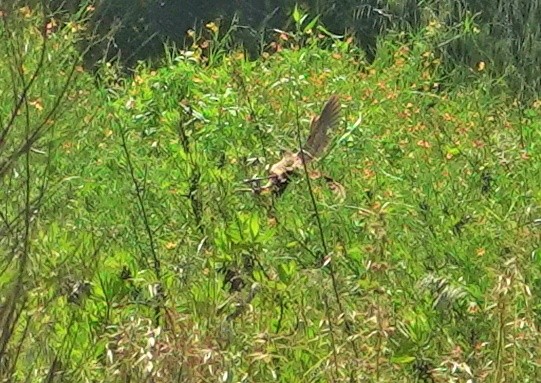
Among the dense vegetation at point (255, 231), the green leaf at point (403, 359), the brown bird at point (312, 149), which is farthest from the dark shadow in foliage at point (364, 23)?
the green leaf at point (403, 359)

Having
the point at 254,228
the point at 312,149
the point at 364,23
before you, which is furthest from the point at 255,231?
the point at 364,23

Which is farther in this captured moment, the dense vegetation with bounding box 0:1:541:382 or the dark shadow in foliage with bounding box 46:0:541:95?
the dark shadow in foliage with bounding box 46:0:541:95

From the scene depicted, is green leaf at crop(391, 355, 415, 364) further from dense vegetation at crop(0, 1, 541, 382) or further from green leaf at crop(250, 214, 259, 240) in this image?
green leaf at crop(250, 214, 259, 240)

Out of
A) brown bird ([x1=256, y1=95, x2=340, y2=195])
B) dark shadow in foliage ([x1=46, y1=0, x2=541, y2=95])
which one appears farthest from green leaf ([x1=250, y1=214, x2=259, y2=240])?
dark shadow in foliage ([x1=46, y1=0, x2=541, y2=95])

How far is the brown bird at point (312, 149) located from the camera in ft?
10.5

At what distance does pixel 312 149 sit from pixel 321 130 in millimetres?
71

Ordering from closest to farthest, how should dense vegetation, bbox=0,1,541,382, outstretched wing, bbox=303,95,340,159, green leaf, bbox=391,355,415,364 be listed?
1. dense vegetation, bbox=0,1,541,382
2. green leaf, bbox=391,355,415,364
3. outstretched wing, bbox=303,95,340,159

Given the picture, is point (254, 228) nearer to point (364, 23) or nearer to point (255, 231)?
point (255, 231)

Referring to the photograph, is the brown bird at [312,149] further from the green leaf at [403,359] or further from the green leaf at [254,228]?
the green leaf at [403,359]

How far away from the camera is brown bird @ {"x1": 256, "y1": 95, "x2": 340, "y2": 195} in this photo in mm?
3203

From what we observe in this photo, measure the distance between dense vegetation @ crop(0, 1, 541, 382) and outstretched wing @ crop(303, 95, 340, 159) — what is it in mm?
171

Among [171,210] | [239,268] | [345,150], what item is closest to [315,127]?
[239,268]

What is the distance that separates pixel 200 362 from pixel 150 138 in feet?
10.3

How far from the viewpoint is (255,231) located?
9.04ft
